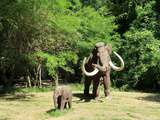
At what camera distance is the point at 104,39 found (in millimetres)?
20484

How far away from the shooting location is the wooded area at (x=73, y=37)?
52.8ft

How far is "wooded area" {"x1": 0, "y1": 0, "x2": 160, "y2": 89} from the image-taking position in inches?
634

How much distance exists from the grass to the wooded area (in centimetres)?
178

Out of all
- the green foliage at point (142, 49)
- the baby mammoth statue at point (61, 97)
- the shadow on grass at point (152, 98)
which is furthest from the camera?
the green foliage at point (142, 49)

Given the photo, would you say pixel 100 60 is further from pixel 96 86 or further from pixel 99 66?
pixel 96 86

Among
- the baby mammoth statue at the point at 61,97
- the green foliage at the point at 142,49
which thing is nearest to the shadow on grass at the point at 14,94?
the baby mammoth statue at the point at 61,97

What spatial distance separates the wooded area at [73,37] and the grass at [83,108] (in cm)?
178

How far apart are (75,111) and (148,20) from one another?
9544 millimetres

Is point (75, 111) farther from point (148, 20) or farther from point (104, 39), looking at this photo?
point (148, 20)

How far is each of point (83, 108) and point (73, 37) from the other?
4.79 meters

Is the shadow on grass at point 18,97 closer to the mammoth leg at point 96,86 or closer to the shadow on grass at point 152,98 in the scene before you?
the mammoth leg at point 96,86

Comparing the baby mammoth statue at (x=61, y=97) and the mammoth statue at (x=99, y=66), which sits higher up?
the mammoth statue at (x=99, y=66)

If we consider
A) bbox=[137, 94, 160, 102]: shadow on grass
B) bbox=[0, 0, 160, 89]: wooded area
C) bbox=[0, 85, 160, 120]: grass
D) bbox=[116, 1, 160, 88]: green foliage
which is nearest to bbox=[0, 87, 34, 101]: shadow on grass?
bbox=[0, 85, 160, 120]: grass

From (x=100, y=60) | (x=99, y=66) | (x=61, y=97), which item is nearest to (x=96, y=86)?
(x=99, y=66)
